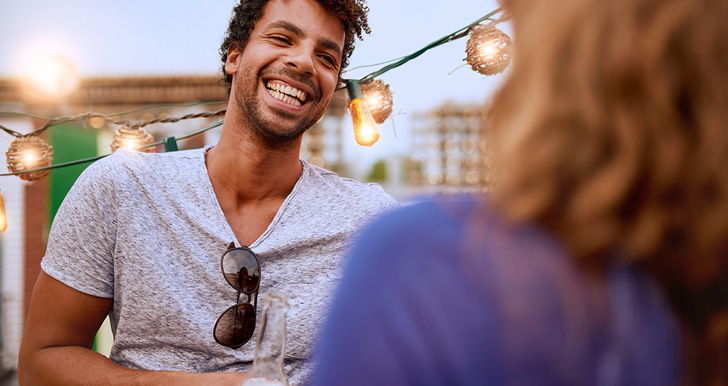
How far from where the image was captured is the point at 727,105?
1.49 ft

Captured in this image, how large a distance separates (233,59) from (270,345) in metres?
1.51

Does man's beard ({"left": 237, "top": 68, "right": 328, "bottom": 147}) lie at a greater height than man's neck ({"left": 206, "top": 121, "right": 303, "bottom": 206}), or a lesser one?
greater

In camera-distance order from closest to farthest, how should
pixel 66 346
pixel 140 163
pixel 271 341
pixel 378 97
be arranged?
pixel 271 341
pixel 66 346
pixel 140 163
pixel 378 97

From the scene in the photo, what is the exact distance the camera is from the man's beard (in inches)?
70.6

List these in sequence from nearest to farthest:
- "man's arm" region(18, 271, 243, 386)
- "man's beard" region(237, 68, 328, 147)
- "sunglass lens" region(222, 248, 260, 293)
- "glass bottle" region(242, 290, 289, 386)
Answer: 1. "glass bottle" region(242, 290, 289, 386)
2. "man's arm" region(18, 271, 243, 386)
3. "sunglass lens" region(222, 248, 260, 293)
4. "man's beard" region(237, 68, 328, 147)

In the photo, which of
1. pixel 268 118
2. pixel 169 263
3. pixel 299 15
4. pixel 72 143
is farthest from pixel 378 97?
pixel 72 143

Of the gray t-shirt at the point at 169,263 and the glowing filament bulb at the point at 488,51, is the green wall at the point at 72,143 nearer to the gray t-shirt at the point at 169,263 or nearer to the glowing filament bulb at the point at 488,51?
the gray t-shirt at the point at 169,263

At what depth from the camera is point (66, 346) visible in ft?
4.77

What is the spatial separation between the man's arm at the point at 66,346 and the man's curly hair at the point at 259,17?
1.14 m

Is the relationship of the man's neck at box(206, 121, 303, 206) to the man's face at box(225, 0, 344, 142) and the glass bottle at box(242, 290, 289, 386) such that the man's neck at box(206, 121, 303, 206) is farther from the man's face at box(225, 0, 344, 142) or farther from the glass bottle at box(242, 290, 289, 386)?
the glass bottle at box(242, 290, 289, 386)

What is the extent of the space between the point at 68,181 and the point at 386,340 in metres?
2.89

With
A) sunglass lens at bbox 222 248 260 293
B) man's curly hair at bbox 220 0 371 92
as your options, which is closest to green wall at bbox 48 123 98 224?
man's curly hair at bbox 220 0 371 92

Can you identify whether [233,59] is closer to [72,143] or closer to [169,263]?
→ [169,263]

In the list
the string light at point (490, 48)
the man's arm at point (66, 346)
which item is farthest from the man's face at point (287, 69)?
the man's arm at point (66, 346)
